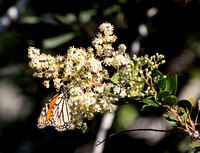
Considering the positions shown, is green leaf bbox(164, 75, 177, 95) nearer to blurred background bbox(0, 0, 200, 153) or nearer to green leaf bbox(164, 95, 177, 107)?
green leaf bbox(164, 95, 177, 107)

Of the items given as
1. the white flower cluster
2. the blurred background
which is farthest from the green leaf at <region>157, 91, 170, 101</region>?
the blurred background

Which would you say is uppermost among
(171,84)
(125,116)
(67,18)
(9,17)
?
(9,17)

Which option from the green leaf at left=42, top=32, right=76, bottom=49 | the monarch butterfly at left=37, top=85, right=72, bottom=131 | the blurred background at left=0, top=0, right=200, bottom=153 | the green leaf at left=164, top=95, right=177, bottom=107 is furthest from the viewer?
the green leaf at left=42, top=32, right=76, bottom=49

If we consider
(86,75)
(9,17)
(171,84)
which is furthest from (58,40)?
(171,84)

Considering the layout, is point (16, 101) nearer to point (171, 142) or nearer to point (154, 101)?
point (171, 142)

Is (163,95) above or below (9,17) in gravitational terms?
below

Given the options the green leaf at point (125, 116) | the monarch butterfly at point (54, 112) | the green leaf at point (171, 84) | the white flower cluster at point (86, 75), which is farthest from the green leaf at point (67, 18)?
the green leaf at point (171, 84)

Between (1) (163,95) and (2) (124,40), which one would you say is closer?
(1) (163,95)

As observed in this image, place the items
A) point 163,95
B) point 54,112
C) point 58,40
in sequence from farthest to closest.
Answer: point 58,40 < point 54,112 < point 163,95

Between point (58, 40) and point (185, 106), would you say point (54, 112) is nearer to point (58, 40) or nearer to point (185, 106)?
point (185, 106)
